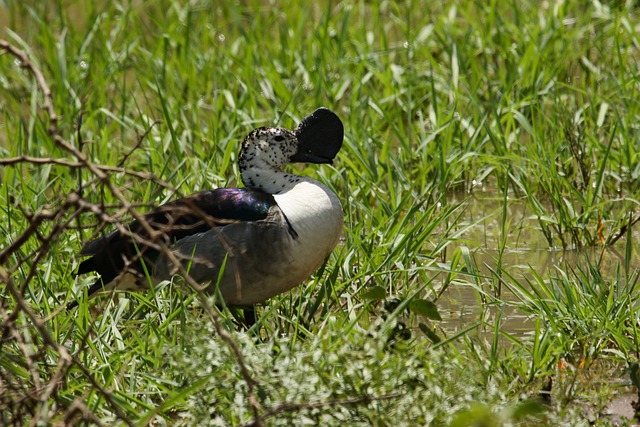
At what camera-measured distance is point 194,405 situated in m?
2.79

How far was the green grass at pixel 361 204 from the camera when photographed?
8.86 ft

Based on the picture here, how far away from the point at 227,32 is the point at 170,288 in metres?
3.60

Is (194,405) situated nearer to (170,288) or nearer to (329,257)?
(170,288)

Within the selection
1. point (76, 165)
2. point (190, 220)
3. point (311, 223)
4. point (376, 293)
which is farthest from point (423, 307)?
point (76, 165)

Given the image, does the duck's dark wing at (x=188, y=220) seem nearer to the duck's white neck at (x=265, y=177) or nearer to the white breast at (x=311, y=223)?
the white breast at (x=311, y=223)

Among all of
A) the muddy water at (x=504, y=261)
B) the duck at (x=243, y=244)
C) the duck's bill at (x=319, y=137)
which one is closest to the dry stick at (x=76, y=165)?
the duck at (x=243, y=244)

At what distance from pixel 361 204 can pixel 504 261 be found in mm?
549

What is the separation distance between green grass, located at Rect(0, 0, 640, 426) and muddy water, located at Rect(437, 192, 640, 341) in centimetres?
2

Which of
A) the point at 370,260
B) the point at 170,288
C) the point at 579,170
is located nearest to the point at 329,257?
the point at 370,260

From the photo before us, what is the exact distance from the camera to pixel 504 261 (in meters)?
4.18

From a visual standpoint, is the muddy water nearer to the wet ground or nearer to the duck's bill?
the wet ground

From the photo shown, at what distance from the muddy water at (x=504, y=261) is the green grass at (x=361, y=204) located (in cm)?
2

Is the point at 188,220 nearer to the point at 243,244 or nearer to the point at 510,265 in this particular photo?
the point at 243,244

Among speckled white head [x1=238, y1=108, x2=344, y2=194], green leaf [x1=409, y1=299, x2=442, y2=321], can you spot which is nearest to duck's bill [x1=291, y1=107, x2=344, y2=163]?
speckled white head [x1=238, y1=108, x2=344, y2=194]
